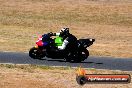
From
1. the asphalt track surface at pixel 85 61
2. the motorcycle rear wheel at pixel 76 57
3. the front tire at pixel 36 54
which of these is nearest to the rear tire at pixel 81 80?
the asphalt track surface at pixel 85 61

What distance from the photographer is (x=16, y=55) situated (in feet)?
87.4

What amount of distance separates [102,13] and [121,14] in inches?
74.8

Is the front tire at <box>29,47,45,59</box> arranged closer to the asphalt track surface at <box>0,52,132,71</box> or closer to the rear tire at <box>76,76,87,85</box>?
the asphalt track surface at <box>0,52,132,71</box>

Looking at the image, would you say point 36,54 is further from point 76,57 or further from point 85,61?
point 85,61

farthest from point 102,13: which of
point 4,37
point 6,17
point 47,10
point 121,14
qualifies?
point 4,37

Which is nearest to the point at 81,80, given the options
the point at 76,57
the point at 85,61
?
the point at 76,57

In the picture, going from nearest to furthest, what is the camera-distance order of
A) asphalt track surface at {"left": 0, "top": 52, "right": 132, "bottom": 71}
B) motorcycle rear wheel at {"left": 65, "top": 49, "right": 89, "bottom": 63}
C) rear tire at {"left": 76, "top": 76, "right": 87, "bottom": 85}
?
1. rear tire at {"left": 76, "top": 76, "right": 87, "bottom": 85}
2. asphalt track surface at {"left": 0, "top": 52, "right": 132, "bottom": 71}
3. motorcycle rear wheel at {"left": 65, "top": 49, "right": 89, "bottom": 63}

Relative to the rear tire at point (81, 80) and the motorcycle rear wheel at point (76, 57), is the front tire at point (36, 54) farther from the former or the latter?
the rear tire at point (81, 80)

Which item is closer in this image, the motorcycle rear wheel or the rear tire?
the rear tire

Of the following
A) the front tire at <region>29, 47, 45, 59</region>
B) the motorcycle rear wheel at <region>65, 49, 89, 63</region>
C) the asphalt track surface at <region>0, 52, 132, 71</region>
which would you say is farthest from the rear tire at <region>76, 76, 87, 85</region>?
the front tire at <region>29, 47, 45, 59</region>

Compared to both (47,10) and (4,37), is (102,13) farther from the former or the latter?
(4,37)

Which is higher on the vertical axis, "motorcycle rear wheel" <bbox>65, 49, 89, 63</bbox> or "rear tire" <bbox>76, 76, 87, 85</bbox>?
"rear tire" <bbox>76, 76, 87, 85</bbox>

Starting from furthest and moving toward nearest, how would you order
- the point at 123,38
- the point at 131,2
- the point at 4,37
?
the point at 131,2 < the point at 123,38 < the point at 4,37

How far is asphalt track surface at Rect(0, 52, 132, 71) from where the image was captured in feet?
80.9
